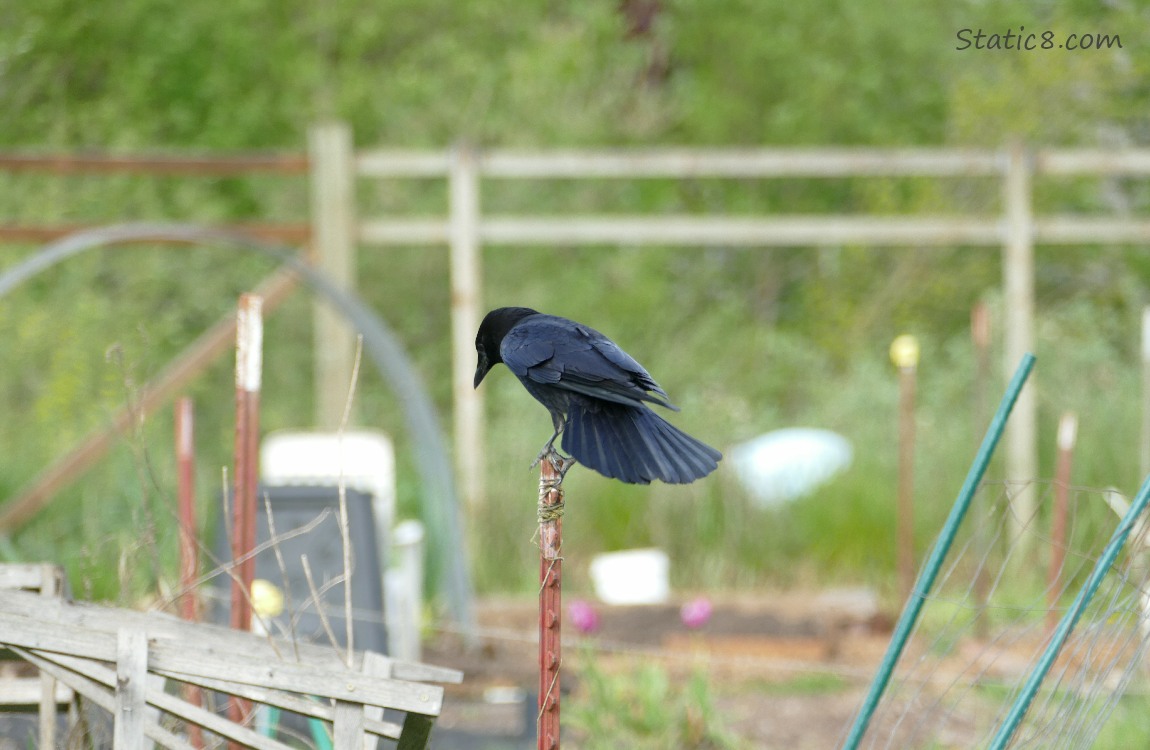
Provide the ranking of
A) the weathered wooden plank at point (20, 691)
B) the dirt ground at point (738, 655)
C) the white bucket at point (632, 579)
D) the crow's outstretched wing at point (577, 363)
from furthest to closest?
the white bucket at point (632, 579), the dirt ground at point (738, 655), the weathered wooden plank at point (20, 691), the crow's outstretched wing at point (577, 363)

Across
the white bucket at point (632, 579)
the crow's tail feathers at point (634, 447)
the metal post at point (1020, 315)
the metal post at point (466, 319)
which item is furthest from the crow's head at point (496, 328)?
the metal post at point (1020, 315)

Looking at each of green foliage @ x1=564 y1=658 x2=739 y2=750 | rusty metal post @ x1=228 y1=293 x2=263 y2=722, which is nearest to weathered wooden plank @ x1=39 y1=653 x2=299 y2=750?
rusty metal post @ x1=228 y1=293 x2=263 y2=722

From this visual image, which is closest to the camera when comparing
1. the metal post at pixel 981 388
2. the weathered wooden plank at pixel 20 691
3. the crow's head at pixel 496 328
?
the crow's head at pixel 496 328

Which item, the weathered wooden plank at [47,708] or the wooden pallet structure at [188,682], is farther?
the weathered wooden plank at [47,708]

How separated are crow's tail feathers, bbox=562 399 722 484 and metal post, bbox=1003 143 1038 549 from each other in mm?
4619

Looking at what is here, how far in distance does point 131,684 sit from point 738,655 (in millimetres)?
3493

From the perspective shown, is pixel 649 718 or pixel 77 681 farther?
pixel 649 718

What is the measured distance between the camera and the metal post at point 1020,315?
644 centimetres

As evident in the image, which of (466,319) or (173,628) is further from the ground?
(466,319)

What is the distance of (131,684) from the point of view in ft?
6.63

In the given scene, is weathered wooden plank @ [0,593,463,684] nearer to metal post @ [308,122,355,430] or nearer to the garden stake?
the garden stake

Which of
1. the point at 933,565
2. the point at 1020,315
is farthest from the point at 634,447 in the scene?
the point at 1020,315

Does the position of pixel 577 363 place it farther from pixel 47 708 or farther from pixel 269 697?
pixel 47 708

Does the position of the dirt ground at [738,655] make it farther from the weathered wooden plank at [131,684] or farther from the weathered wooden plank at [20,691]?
the weathered wooden plank at [131,684]
